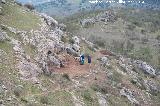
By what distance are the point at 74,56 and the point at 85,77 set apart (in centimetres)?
484

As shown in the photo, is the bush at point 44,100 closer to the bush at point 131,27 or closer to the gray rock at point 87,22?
the gray rock at point 87,22

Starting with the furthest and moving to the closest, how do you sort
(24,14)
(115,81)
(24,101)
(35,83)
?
(24,14)
(115,81)
(35,83)
(24,101)

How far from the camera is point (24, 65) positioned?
3472 centimetres

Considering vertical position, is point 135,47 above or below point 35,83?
below

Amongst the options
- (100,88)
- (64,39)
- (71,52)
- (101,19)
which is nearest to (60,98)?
(100,88)

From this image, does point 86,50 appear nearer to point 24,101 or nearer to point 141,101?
point 141,101

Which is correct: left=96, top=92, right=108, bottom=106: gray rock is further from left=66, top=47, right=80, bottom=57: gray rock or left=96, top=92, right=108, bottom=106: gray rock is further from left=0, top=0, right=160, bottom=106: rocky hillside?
left=66, top=47, right=80, bottom=57: gray rock

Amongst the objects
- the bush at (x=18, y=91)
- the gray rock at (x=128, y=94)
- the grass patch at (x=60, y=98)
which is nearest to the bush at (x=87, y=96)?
the grass patch at (x=60, y=98)

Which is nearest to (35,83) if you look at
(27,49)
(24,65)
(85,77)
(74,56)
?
(24,65)

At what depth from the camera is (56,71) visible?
3891 centimetres

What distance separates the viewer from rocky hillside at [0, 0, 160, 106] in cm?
3195

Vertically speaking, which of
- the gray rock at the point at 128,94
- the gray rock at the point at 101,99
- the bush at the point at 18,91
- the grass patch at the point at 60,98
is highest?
the bush at the point at 18,91

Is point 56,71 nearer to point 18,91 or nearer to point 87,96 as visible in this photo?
point 87,96

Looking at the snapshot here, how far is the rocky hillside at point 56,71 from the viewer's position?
105ft
